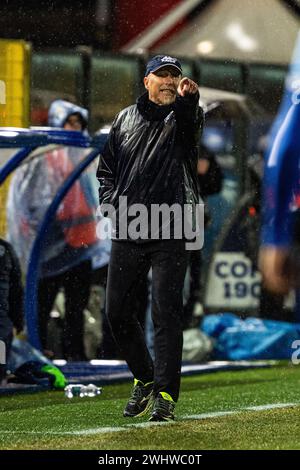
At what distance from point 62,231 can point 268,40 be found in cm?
493

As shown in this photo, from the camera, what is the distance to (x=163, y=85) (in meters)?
8.33

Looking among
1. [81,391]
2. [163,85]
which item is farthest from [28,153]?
[163,85]

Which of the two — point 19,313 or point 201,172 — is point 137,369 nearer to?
point 19,313

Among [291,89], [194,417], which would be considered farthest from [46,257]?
[291,89]

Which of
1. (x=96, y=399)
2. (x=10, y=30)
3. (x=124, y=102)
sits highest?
(x=10, y=30)

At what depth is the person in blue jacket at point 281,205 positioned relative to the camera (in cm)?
460

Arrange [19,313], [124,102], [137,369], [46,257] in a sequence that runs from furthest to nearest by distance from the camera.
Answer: [124,102] → [46,257] → [19,313] → [137,369]

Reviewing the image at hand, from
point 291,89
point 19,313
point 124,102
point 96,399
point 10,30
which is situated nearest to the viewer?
point 291,89

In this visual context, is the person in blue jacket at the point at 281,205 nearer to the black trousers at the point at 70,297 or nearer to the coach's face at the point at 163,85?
the coach's face at the point at 163,85

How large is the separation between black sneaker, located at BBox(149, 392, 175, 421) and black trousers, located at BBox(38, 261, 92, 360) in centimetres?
407

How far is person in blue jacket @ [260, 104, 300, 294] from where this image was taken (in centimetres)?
460

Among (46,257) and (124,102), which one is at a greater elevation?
(124,102)

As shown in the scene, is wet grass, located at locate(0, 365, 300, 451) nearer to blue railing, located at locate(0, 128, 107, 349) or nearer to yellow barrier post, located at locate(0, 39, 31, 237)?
blue railing, located at locate(0, 128, 107, 349)

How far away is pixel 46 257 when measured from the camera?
12.1 m
